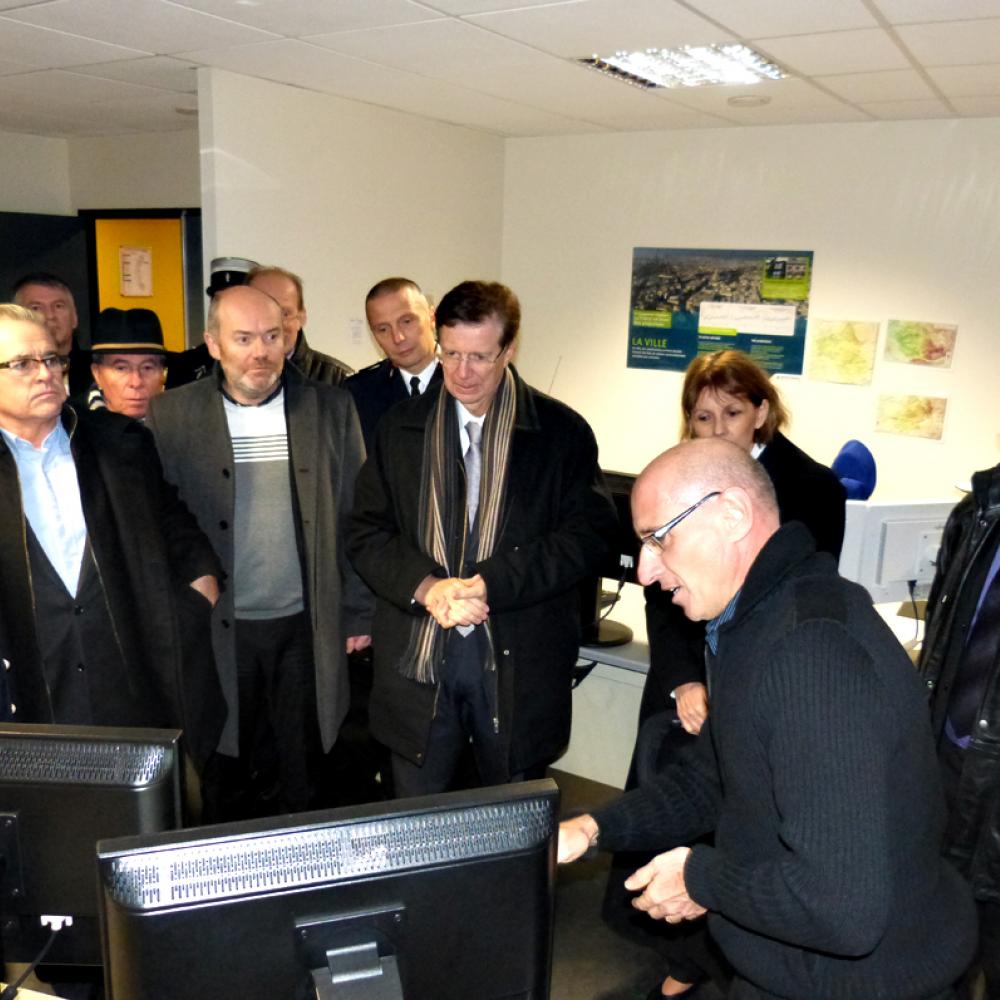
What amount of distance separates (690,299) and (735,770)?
461 cm

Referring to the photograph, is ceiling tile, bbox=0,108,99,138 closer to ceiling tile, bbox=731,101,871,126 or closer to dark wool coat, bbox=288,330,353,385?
dark wool coat, bbox=288,330,353,385

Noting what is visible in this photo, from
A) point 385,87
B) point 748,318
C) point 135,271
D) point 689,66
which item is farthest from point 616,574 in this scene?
point 135,271

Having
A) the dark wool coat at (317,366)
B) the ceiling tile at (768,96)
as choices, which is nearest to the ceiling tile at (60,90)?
the dark wool coat at (317,366)

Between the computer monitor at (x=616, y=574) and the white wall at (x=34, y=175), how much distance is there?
537 centimetres

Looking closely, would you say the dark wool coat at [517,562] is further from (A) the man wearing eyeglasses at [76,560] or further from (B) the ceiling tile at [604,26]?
(B) the ceiling tile at [604,26]

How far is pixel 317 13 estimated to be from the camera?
3.01 metres

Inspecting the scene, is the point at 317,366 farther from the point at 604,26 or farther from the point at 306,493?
the point at 604,26

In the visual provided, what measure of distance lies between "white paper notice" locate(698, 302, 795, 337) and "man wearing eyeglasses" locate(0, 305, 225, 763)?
3.97 meters

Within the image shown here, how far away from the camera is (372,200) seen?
15.9ft

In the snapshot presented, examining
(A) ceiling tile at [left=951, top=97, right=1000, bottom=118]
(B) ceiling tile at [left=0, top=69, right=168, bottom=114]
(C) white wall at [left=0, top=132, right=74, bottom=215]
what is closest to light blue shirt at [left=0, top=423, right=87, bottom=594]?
(B) ceiling tile at [left=0, top=69, right=168, bottom=114]

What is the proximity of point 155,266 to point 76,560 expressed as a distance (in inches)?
192

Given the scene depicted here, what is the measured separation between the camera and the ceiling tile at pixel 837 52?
313 cm

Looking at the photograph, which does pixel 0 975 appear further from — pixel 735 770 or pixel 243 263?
pixel 243 263

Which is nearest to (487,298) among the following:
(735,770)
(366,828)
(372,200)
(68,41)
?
(735,770)
